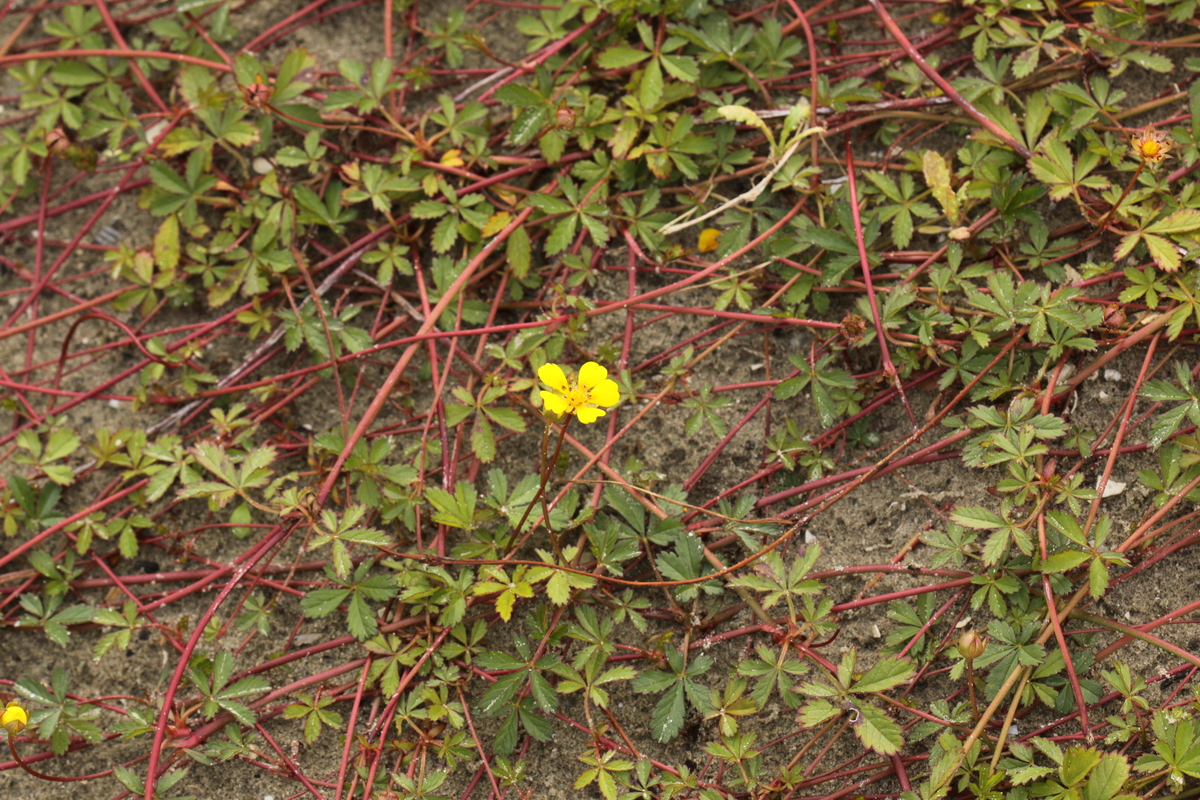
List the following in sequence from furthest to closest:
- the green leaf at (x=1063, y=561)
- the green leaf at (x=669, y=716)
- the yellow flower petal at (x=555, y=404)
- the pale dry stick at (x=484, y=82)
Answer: the pale dry stick at (x=484, y=82) → the green leaf at (x=669, y=716) → the green leaf at (x=1063, y=561) → the yellow flower petal at (x=555, y=404)

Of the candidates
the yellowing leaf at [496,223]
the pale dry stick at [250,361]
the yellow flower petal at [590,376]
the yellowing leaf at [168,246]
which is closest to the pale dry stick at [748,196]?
the yellowing leaf at [496,223]

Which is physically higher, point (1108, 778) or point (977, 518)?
point (977, 518)


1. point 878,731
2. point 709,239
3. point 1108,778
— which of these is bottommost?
point 1108,778

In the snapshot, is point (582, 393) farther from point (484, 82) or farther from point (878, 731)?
point (484, 82)

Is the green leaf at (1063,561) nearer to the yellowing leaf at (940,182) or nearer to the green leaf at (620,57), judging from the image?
the yellowing leaf at (940,182)

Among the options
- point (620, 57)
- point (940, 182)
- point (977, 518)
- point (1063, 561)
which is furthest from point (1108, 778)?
point (620, 57)

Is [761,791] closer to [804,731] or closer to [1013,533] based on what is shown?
[804,731]

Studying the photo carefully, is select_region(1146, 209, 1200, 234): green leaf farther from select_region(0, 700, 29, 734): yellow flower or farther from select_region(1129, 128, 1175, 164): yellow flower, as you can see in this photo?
select_region(0, 700, 29, 734): yellow flower
